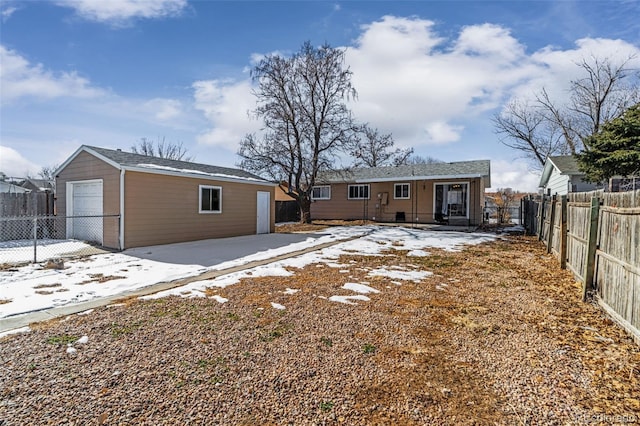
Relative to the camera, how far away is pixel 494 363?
292 cm

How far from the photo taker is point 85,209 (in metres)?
10.3

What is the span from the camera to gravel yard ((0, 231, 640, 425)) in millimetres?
2232

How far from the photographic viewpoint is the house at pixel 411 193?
17719 millimetres

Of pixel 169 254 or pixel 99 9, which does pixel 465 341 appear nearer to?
pixel 169 254

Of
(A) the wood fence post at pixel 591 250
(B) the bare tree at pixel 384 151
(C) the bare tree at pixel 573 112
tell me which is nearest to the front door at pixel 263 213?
(A) the wood fence post at pixel 591 250

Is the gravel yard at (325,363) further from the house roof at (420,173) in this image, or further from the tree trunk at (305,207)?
the tree trunk at (305,207)

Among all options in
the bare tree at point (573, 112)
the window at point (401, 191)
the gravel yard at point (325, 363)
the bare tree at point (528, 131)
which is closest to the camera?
the gravel yard at point (325, 363)

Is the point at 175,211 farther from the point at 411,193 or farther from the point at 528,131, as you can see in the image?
the point at 528,131

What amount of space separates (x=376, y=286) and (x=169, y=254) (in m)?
5.67

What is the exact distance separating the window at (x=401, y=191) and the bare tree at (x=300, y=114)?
4.20 meters

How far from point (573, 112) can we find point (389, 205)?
14.8 meters

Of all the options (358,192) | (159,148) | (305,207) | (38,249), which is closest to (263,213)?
(305,207)

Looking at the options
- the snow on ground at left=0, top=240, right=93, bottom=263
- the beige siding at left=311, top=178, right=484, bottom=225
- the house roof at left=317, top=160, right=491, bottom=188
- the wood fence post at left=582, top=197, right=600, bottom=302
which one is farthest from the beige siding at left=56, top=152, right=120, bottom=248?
the beige siding at left=311, top=178, right=484, bottom=225

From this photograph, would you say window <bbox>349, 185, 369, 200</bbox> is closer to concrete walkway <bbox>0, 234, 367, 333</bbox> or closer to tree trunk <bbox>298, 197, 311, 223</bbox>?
tree trunk <bbox>298, 197, 311, 223</bbox>
